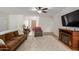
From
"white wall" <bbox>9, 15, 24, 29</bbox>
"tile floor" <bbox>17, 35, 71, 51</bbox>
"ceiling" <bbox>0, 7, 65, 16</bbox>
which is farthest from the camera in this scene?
"white wall" <bbox>9, 15, 24, 29</bbox>

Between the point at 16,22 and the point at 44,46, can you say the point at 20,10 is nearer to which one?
the point at 16,22

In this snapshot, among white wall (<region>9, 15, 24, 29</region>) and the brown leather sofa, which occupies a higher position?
white wall (<region>9, 15, 24, 29</region>)

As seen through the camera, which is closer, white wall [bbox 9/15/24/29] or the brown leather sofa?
the brown leather sofa

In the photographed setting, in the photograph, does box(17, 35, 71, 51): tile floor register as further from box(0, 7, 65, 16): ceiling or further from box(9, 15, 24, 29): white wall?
box(0, 7, 65, 16): ceiling

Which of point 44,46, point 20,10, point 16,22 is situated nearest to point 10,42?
point 20,10

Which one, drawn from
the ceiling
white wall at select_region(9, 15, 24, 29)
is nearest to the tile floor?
white wall at select_region(9, 15, 24, 29)

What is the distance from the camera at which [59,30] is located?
18.9 feet

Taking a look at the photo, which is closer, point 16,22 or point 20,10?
point 20,10

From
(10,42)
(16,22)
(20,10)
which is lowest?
(10,42)

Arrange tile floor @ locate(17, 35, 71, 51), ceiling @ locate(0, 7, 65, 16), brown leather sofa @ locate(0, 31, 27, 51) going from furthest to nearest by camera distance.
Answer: tile floor @ locate(17, 35, 71, 51)
brown leather sofa @ locate(0, 31, 27, 51)
ceiling @ locate(0, 7, 65, 16)

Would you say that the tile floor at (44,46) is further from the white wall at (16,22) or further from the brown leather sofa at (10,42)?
the white wall at (16,22)
